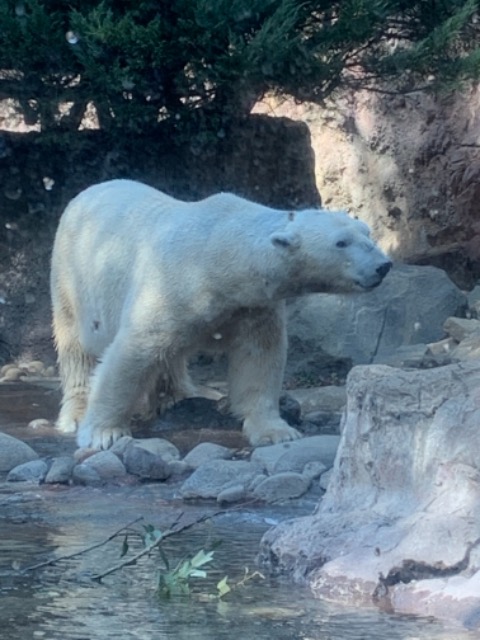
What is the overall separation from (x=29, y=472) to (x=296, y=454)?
1.24 metres

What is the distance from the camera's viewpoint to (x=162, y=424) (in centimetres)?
789

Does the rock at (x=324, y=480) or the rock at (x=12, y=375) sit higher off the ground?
the rock at (x=324, y=480)

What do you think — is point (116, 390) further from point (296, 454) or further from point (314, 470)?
point (314, 470)

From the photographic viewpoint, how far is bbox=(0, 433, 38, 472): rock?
659 centimetres

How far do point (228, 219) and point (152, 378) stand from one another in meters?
0.93

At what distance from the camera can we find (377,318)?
9641 mm

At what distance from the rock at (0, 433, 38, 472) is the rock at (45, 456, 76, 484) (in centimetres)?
35

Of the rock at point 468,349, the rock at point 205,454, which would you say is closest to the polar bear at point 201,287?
the rock at point 205,454

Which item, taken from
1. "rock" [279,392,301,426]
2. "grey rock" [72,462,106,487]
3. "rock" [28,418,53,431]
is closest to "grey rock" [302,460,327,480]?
"grey rock" [72,462,106,487]

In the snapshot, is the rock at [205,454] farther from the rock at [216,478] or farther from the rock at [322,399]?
the rock at [322,399]

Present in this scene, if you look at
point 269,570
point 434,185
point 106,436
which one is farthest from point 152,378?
point 434,185

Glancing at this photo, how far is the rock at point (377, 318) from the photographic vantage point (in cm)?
948

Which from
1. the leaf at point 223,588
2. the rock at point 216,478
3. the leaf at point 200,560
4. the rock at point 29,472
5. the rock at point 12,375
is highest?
the leaf at point 200,560

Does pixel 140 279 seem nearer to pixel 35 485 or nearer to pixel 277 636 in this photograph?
pixel 35 485
